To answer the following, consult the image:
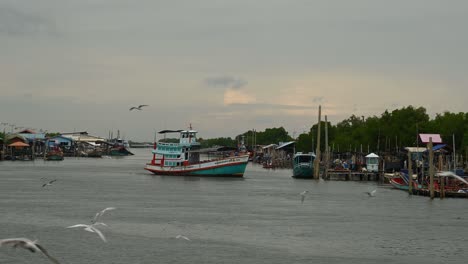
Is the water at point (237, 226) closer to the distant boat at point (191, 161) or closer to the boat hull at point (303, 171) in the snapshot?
the distant boat at point (191, 161)

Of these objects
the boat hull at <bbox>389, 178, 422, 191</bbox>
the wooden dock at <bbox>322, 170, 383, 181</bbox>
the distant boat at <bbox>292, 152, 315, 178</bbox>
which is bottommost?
the boat hull at <bbox>389, 178, 422, 191</bbox>

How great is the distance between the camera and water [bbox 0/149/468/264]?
1406 inches

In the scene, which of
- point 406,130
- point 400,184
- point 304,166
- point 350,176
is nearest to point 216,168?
point 304,166

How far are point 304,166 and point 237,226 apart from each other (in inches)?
2229

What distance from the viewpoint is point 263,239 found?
1593 inches

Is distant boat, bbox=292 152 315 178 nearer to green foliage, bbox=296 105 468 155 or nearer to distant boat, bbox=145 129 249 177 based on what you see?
distant boat, bbox=145 129 249 177

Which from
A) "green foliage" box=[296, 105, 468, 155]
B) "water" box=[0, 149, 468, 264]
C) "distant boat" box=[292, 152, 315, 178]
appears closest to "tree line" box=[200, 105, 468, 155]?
"green foliage" box=[296, 105, 468, 155]

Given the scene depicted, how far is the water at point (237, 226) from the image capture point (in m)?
35.7

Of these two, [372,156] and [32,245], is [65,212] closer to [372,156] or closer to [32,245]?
[32,245]

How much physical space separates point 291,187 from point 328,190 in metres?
6.81

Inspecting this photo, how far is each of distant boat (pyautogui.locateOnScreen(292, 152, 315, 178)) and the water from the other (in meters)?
26.3

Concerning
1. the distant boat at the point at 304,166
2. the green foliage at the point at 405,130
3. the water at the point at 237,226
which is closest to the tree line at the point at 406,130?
the green foliage at the point at 405,130

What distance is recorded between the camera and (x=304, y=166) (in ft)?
334

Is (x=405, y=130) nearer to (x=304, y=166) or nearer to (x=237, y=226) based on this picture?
(x=304, y=166)
